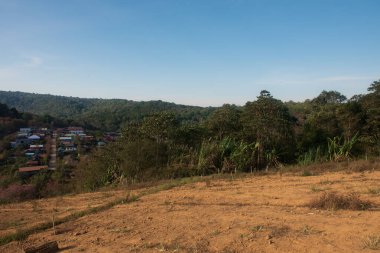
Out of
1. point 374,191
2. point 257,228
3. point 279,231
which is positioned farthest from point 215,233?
point 374,191

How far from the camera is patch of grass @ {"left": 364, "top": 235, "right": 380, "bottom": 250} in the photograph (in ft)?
14.1

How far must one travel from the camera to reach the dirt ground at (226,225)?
15.6 feet

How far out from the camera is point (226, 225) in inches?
229

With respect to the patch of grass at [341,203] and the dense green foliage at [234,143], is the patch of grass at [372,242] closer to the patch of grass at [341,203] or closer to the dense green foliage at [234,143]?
the patch of grass at [341,203]

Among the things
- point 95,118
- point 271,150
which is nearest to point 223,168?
point 271,150

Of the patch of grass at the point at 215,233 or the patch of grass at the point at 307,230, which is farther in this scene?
the patch of grass at the point at 215,233

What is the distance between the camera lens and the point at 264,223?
18.8 ft

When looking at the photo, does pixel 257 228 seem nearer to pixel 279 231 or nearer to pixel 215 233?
pixel 279 231

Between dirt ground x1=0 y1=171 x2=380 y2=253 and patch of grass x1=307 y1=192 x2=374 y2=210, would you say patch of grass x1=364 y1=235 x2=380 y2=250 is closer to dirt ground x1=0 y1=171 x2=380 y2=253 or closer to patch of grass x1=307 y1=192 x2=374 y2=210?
dirt ground x1=0 y1=171 x2=380 y2=253

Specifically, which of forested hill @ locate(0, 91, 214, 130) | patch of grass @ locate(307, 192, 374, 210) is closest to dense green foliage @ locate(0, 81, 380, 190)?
patch of grass @ locate(307, 192, 374, 210)

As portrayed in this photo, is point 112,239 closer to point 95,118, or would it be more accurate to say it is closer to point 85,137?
point 85,137

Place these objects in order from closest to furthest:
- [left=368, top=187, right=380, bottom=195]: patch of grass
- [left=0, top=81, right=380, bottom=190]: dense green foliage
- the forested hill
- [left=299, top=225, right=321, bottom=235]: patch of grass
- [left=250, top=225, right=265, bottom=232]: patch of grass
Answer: [left=299, top=225, right=321, bottom=235]: patch of grass, [left=250, top=225, right=265, bottom=232]: patch of grass, [left=368, top=187, right=380, bottom=195]: patch of grass, [left=0, top=81, right=380, bottom=190]: dense green foliage, the forested hill

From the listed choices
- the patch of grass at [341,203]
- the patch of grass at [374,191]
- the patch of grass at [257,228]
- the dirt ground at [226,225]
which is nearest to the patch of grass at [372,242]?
the dirt ground at [226,225]

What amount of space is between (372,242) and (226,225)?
84.9 inches
